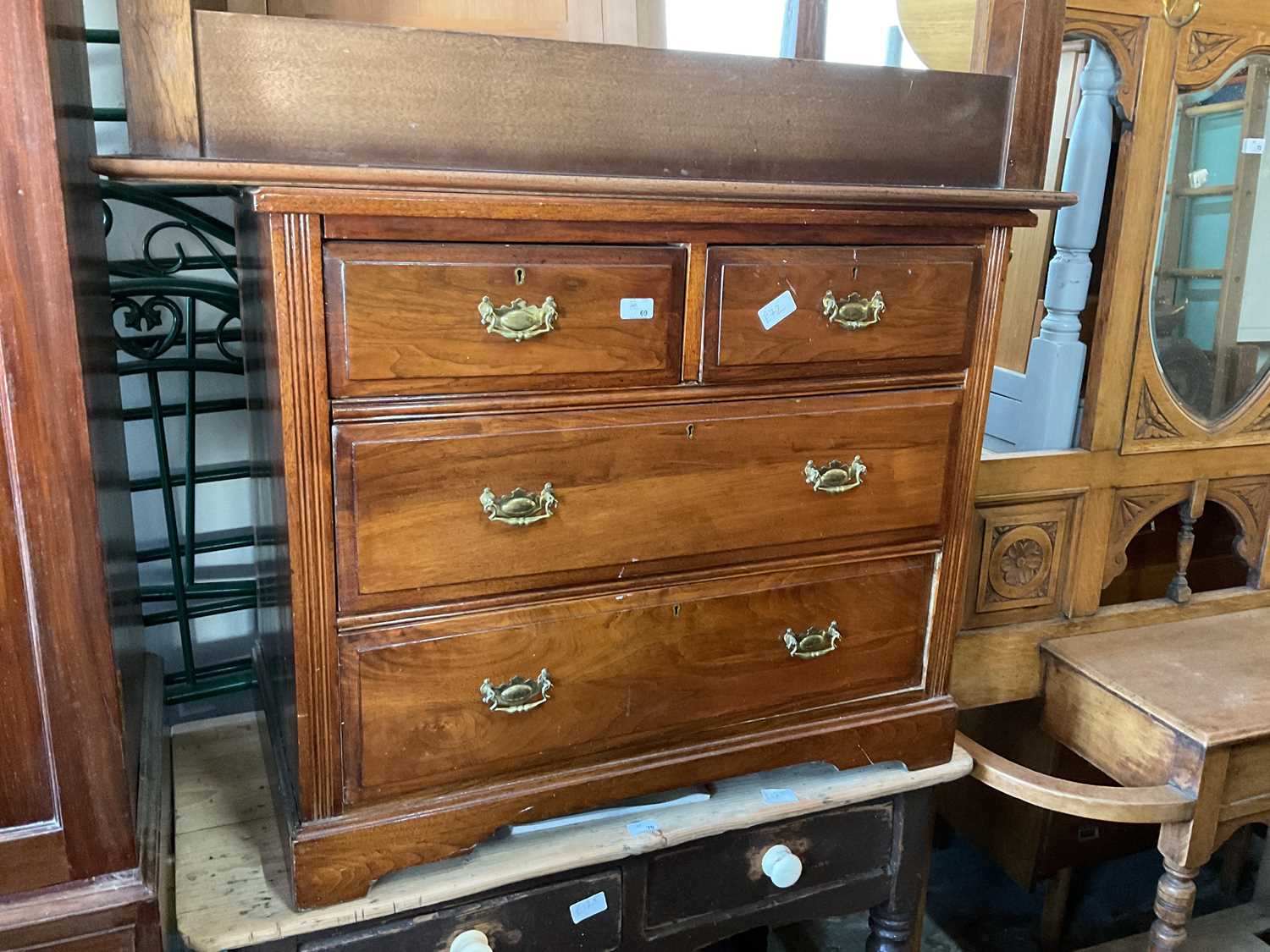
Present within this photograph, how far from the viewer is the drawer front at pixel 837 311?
134 centimetres

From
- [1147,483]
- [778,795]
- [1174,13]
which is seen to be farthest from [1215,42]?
[778,795]

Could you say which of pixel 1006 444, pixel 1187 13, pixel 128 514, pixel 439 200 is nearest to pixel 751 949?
pixel 1006 444

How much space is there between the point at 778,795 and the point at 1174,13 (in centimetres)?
155

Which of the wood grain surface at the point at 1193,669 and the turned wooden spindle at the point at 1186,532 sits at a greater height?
the turned wooden spindle at the point at 1186,532

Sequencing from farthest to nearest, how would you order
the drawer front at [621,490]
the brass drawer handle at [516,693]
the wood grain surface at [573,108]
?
1. the brass drawer handle at [516,693]
2. the drawer front at [621,490]
3. the wood grain surface at [573,108]

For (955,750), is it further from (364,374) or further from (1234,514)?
(364,374)

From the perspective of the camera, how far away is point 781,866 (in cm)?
154

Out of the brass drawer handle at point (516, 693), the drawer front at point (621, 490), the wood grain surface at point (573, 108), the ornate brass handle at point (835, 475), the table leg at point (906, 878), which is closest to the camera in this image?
the wood grain surface at point (573, 108)

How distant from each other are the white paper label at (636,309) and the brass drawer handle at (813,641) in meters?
0.52

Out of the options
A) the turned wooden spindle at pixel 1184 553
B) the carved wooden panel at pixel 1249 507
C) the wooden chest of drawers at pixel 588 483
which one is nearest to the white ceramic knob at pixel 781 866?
the wooden chest of drawers at pixel 588 483

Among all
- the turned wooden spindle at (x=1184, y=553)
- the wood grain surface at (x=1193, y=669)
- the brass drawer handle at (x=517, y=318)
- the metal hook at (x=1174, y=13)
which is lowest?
the wood grain surface at (x=1193, y=669)

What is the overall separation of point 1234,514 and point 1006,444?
0.54 m

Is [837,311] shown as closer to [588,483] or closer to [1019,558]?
[588,483]

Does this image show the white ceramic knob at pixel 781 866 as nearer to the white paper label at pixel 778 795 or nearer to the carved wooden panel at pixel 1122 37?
the white paper label at pixel 778 795
